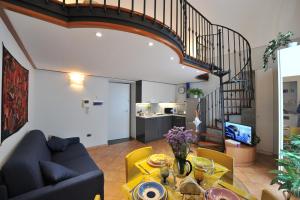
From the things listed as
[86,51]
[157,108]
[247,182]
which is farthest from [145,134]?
[86,51]

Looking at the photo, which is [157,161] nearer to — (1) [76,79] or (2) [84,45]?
(2) [84,45]

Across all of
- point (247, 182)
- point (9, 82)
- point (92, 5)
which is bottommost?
point (247, 182)

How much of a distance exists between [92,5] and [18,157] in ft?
5.74

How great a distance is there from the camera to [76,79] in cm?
422

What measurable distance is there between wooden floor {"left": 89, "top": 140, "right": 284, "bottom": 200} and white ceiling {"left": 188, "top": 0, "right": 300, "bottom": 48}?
3356mm

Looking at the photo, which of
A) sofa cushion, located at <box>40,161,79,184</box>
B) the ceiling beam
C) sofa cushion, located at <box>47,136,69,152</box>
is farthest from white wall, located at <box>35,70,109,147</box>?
sofa cushion, located at <box>40,161,79,184</box>

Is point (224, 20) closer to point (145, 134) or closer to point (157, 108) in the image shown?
point (157, 108)

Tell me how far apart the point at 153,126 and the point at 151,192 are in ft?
13.4

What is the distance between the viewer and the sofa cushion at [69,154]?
8.79ft

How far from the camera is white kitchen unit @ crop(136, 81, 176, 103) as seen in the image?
529 cm

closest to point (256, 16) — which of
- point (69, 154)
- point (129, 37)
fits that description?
point (129, 37)

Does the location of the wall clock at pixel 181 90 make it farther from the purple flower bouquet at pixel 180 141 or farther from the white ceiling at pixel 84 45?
the purple flower bouquet at pixel 180 141

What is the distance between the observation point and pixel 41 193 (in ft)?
4.70

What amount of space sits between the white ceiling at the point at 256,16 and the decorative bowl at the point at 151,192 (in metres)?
4.93
